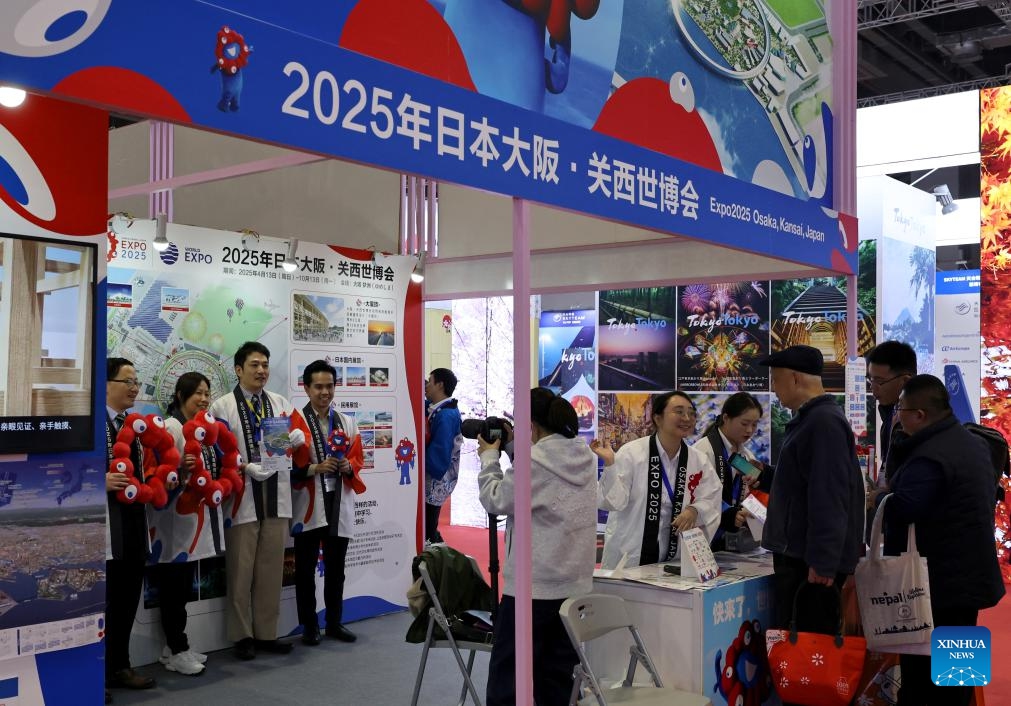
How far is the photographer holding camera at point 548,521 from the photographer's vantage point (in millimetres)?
3377

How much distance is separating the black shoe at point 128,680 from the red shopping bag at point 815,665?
289cm

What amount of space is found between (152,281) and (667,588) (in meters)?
3.10

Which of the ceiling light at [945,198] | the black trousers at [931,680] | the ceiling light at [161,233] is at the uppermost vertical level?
the ceiling light at [945,198]

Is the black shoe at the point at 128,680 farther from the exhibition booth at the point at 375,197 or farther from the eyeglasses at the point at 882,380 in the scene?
the eyeglasses at the point at 882,380

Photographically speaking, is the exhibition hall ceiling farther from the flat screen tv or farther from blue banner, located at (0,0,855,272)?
the flat screen tv

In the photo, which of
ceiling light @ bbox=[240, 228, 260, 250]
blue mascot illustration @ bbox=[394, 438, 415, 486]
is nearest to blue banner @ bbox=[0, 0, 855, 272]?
ceiling light @ bbox=[240, 228, 260, 250]

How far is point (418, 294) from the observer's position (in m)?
6.33

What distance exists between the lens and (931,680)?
352 cm

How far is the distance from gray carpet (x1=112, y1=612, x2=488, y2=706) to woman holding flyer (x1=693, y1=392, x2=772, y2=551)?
4.76 ft

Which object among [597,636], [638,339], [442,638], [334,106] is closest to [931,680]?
[597,636]

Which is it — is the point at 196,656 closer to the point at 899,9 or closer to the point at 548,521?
the point at 548,521

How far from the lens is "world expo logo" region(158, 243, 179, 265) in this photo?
16.6 ft

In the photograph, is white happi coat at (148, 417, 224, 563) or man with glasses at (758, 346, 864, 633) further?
white happi coat at (148, 417, 224, 563)

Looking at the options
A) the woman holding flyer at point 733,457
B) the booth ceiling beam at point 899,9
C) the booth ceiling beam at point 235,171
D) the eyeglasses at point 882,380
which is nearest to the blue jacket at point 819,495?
the woman holding flyer at point 733,457
